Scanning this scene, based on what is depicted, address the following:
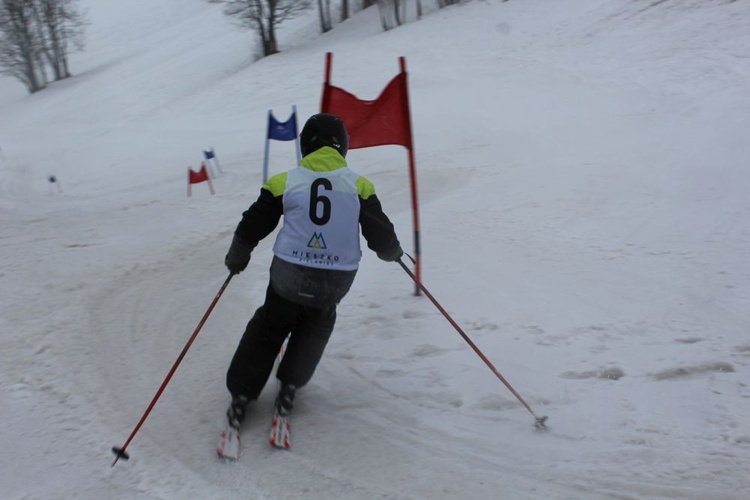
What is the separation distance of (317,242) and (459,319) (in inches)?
79.4

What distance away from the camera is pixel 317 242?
3627 millimetres

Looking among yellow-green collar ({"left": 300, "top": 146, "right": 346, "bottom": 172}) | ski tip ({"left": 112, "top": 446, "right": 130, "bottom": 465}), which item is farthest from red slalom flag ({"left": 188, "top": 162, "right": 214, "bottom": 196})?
ski tip ({"left": 112, "top": 446, "right": 130, "bottom": 465})

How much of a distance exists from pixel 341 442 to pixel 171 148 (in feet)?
49.2

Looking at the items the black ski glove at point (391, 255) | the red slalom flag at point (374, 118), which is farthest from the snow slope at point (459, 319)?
the red slalom flag at point (374, 118)

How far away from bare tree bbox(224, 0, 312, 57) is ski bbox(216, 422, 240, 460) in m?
28.4

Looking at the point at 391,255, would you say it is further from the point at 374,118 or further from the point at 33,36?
the point at 33,36

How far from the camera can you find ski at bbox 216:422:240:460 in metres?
3.52

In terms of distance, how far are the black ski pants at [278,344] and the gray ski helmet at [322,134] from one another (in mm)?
923

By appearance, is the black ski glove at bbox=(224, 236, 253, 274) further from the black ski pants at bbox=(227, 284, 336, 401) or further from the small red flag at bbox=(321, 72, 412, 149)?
the small red flag at bbox=(321, 72, 412, 149)

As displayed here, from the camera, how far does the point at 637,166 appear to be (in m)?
9.25

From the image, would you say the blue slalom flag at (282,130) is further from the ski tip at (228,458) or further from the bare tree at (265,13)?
the bare tree at (265,13)

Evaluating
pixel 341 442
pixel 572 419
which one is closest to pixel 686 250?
pixel 572 419

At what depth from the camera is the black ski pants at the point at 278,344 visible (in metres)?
3.82

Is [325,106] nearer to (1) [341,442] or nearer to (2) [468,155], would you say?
(1) [341,442]
